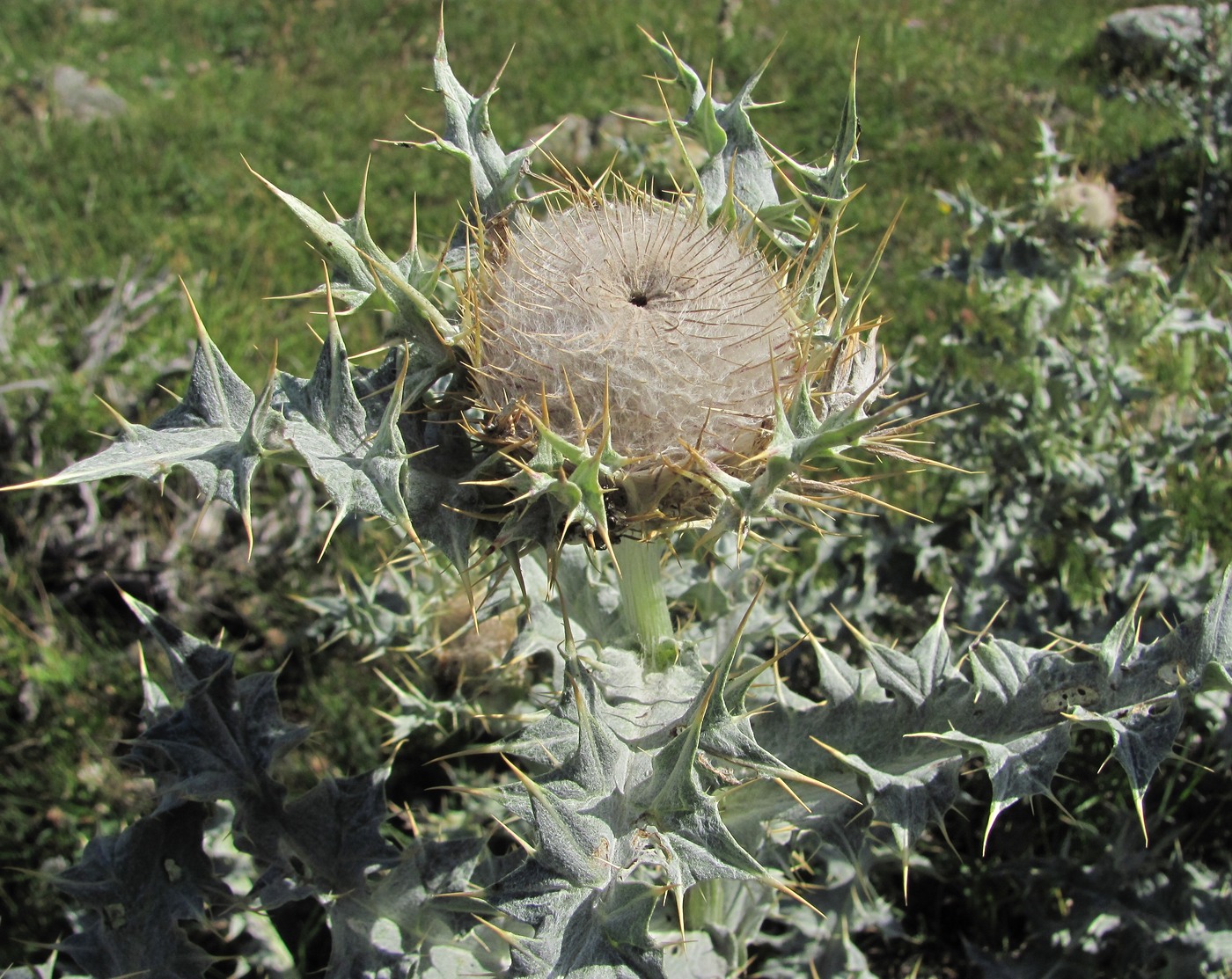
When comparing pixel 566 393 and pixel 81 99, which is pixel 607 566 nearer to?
pixel 566 393

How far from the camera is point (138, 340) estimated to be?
4.76 metres

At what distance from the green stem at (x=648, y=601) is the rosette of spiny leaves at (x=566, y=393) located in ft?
0.87

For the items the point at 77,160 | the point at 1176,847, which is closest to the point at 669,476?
the point at 1176,847

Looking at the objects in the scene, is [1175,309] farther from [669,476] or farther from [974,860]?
[669,476]

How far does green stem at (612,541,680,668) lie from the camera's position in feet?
6.04

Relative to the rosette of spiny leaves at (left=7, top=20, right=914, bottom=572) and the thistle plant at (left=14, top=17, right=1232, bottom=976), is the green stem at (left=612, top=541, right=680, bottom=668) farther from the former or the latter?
the rosette of spiny leaves at (left=7, top=20, right=914, bottom=572)

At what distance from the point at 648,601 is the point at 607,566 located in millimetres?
341

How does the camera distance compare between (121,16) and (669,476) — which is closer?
(669,476)

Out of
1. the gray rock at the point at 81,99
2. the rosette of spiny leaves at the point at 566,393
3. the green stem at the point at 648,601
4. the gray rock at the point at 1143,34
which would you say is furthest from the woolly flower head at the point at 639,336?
the gray rock at the point at 81,99

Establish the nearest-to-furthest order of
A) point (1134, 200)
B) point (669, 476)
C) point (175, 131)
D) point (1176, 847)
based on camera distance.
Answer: point (669, 476), point (1176, 847), point (1134, 200), point (175, 131)

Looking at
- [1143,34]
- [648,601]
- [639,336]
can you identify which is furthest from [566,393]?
[1143,34]

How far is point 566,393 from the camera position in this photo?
1468 mm

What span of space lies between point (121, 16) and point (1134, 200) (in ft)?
29.7

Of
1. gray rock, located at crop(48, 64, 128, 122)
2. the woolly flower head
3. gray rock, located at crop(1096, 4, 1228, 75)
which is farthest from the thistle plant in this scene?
gray rock, located at crop(48, 64, 128, 122)
